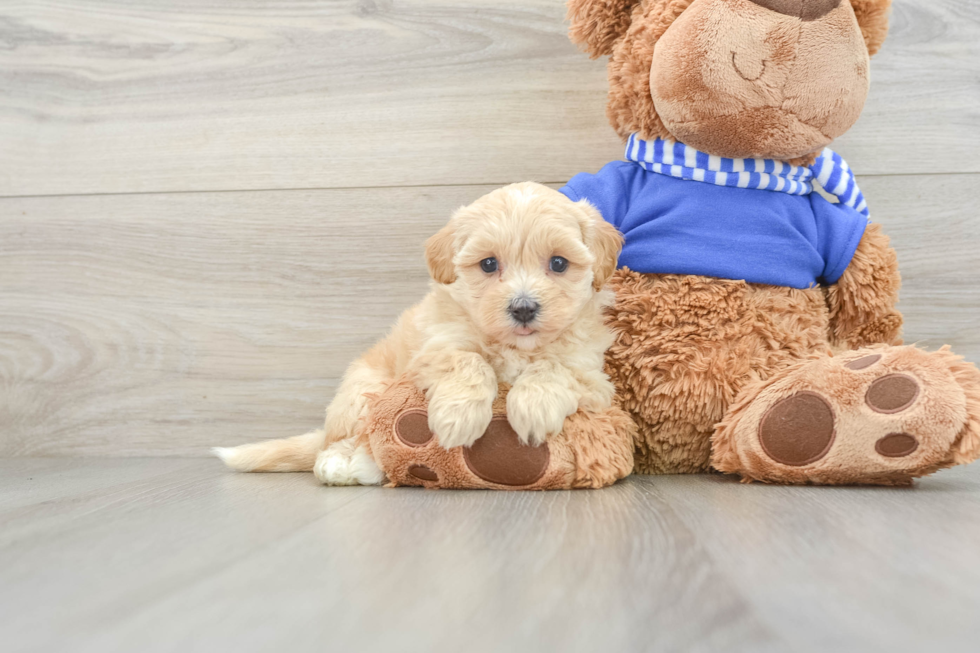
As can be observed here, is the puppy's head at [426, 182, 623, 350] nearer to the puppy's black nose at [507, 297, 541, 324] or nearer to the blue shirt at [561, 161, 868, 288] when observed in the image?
the puppy's black nose at [507, 297, 541, 324]

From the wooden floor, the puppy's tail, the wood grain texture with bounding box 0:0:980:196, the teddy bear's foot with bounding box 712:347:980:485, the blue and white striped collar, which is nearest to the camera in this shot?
the wooden floor

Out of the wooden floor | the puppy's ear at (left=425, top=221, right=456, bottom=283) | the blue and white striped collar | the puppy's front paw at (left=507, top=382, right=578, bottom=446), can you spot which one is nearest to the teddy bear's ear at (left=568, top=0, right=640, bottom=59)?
the blue and white striped collar

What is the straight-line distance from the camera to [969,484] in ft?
3.29

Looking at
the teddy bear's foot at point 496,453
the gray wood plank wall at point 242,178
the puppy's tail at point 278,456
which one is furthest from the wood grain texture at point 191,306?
the teddy bear's foot at point 496,453

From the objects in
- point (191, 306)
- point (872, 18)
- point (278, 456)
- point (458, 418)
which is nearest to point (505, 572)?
point (458, 418)

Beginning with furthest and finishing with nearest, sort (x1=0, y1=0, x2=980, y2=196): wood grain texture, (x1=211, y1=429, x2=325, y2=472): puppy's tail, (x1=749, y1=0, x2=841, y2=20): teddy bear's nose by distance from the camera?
(x1=0, y1=0, x2=980, y2=196): wood grain texture
(x1=211, y1=429, x2=325, y2=472): puppy's tail
(x1=749, y1=0, x2=841, y2=20): teddy bear's nose

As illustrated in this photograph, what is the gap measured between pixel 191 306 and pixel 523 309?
91cm

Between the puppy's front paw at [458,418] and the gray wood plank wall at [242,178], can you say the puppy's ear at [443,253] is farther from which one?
the gray wood plank wall at [242,178]

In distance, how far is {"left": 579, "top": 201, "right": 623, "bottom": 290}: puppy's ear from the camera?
1.04 metres

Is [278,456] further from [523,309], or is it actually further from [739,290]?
[739,290]

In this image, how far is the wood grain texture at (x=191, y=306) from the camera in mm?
1511

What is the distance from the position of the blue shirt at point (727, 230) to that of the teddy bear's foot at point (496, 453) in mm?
277

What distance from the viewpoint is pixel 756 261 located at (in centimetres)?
110

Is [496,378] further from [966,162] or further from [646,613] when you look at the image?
[966,162]
